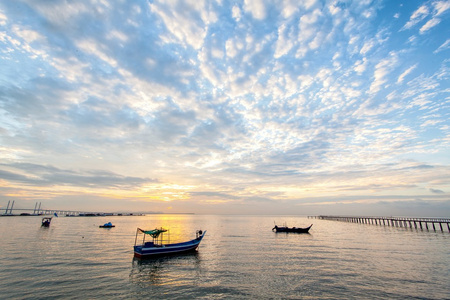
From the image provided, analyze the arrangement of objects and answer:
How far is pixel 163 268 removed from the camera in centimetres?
3281

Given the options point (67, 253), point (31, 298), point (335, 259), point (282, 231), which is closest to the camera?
point (31, 298)

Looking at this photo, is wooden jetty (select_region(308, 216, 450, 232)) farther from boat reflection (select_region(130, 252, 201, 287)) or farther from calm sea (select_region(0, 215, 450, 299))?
boat reflection (select_region(130, 252, 201, 287))

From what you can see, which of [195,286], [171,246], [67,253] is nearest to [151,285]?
[195,286]

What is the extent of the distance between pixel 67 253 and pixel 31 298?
22909 mm

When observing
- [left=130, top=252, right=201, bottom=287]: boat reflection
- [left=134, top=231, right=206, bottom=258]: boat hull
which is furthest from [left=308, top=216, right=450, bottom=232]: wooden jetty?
[left=130, top=252, right=201, bottom=287]: boat reflection

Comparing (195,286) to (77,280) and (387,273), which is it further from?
(387,273)

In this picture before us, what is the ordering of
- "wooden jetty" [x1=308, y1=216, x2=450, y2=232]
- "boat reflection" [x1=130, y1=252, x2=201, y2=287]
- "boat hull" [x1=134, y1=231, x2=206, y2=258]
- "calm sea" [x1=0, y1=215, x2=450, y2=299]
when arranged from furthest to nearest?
"wooden jetty" [x1=308, y1=216, x2=450, y2=232] < "boat hull" [x1=134, y1=231, x2=206, y2=258] < "boat reflection" [x1=130, y1=252, x2=201, y2=287] < "calm sea" [x1=0, y1=215, x2=450, y2=299]

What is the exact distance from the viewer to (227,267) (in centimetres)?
3234

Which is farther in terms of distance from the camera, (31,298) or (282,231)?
(282,231)

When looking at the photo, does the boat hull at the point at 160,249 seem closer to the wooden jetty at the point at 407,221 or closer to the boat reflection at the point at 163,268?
the boat reflection at the point at 163,268

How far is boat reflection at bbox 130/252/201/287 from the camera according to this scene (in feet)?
88.3

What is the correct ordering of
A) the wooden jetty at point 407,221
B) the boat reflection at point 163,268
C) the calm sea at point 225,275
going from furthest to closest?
the wooden jetty at point 407,221 → the boat reflection at point 163,268 → the calm sea at point 225,275

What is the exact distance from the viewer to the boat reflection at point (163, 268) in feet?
88.3

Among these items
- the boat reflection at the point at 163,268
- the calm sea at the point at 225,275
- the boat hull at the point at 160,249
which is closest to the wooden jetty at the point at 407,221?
the calm sea at the point at 225,275
